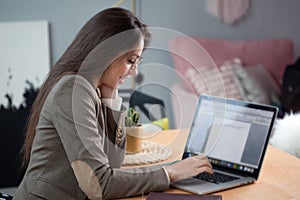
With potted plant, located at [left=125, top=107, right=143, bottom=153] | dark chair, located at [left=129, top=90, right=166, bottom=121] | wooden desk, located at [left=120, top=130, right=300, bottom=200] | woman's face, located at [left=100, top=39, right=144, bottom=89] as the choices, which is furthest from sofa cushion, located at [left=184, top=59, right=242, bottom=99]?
woman's face, located at [left=100, top=39, right=144, bottom=89]

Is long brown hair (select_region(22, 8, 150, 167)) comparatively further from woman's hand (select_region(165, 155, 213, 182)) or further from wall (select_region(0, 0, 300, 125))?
wall (select_region(0, 0, 300, 125))

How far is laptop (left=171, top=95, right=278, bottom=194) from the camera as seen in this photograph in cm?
142

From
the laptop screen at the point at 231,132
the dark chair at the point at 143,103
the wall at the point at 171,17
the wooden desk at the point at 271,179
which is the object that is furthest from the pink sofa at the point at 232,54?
the laptop screen at the point at 231,132

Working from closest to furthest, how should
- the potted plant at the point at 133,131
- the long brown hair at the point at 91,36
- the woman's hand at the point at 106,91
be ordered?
the long brown hair at the point at 91,36, the woman's hand at the point at 106,91, the potted plant at the point at 133,131

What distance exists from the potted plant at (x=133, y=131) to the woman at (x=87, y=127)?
196mm

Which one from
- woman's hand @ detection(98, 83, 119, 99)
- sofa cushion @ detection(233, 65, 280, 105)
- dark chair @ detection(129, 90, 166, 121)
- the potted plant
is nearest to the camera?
woman's hand @ detection(98, 83, 119, 99)

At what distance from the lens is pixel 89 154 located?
126 centimetres

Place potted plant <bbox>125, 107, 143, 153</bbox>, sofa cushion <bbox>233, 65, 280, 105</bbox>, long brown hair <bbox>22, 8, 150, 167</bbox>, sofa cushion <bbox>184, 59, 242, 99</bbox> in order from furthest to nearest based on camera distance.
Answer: sofa cushion <bbox>233, 65, 280, 105</bbox> < sofa cushion <bbox>184, 59, 242, 99</bbox> < potted plant <bbox>125, 107, 143, 153</bbox> < long brown hair <bbox>22, 8, 150, 167</bbox>

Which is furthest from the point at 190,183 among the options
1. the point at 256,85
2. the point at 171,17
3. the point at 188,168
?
the point at 171,17

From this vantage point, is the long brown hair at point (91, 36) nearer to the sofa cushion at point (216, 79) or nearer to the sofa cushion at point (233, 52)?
the sofa cushion at point (216, 79)

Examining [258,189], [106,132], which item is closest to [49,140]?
[106,132]

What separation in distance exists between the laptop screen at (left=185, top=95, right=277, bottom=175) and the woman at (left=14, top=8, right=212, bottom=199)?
12 cm

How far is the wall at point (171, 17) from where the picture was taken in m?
3.58

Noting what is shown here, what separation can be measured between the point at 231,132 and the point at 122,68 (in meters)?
0.39
